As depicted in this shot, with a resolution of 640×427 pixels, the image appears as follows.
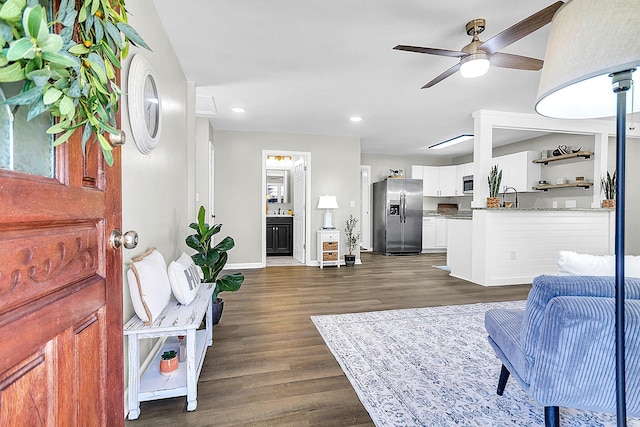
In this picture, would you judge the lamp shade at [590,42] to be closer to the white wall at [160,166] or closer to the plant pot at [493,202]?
the white wall at [160,166]

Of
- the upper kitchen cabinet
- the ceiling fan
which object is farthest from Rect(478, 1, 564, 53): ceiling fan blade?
the upper kitchen cabinet

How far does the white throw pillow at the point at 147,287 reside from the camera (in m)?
1.55

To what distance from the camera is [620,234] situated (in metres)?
0.72

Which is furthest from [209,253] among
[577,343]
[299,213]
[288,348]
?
[299,213]

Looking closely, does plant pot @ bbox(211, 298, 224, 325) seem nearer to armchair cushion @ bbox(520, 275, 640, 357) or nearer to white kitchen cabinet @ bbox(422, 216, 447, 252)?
armchair cushion @ bbox(520, 275, 640, 357)

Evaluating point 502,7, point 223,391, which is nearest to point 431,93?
point 502,7

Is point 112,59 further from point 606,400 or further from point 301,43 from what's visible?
point 301,43

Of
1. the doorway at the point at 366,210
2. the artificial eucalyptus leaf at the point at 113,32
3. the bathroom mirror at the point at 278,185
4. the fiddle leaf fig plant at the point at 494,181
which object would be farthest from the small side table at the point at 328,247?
the artificial eucalyptus leaf at the point at 113,32

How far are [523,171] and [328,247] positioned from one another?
3.82 meters

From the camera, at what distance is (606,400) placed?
1.14 meters

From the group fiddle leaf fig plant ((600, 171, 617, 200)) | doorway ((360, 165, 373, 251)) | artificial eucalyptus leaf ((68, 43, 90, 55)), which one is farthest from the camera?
doorway ((360, 165, 373, 251))

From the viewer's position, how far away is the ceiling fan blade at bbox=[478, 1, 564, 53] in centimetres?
173

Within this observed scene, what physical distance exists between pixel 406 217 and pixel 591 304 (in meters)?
6.02

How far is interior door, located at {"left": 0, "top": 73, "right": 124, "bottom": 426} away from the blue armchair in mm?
1449
